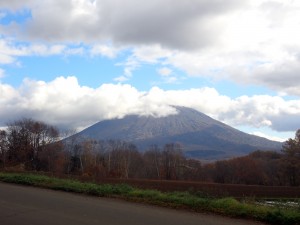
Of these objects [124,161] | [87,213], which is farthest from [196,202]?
[124,161]

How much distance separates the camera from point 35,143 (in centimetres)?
8419

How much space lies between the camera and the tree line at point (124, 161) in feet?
250

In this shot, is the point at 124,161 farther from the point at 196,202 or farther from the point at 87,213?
the point at 87,213

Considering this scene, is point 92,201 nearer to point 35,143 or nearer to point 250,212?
point 250,212

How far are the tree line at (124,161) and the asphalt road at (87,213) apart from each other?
54148mm

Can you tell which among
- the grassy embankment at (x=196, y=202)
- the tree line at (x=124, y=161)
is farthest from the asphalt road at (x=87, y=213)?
the tree line at (x=124, y=161)

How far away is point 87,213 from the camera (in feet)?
34.5

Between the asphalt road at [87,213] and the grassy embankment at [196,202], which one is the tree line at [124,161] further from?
the asphalt road at [87,213]

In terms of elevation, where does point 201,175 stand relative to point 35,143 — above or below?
below

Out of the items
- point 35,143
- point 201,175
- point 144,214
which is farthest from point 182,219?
point 201,175

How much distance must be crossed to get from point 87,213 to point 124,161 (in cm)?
9170

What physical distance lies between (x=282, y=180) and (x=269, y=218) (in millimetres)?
72246

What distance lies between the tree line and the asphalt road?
54.1 metres

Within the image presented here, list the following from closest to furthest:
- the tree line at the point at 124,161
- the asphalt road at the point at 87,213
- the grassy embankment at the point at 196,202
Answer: the asphalt road at the point at 87,213 < the grassy embankment at the point at 196,202 < the tree line at the point at 124,161
